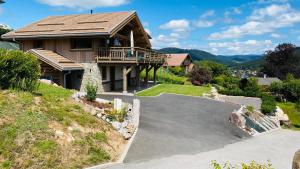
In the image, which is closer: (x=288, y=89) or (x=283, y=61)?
(x=288, y=89)

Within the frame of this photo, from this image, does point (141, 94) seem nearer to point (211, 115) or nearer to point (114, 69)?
point (114, 69)

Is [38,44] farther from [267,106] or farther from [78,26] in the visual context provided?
[267,106]

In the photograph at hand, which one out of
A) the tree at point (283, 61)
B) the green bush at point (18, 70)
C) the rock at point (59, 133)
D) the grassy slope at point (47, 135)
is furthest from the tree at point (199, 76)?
the rock at point (59, 133)

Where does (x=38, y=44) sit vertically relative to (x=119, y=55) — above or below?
above

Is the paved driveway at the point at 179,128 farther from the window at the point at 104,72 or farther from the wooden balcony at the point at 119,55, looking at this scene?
the window at the point at 104,72

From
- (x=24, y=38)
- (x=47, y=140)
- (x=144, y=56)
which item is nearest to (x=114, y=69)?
(x=144, y=56)

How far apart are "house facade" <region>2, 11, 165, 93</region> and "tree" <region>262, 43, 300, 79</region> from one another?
172 ft

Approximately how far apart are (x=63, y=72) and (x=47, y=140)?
57.0 ft

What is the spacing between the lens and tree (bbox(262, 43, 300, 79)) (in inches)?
3009

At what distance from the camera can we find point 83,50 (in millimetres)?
31516

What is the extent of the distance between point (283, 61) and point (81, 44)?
60.4 m

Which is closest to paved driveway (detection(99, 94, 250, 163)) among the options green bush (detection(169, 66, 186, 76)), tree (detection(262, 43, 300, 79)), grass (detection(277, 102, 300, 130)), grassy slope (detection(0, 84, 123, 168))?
grassy slope (detection(0, 84, 123, 168))

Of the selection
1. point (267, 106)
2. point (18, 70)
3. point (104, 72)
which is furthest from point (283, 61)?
point (18, 70)

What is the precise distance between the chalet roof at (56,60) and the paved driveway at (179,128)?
6408 mm
